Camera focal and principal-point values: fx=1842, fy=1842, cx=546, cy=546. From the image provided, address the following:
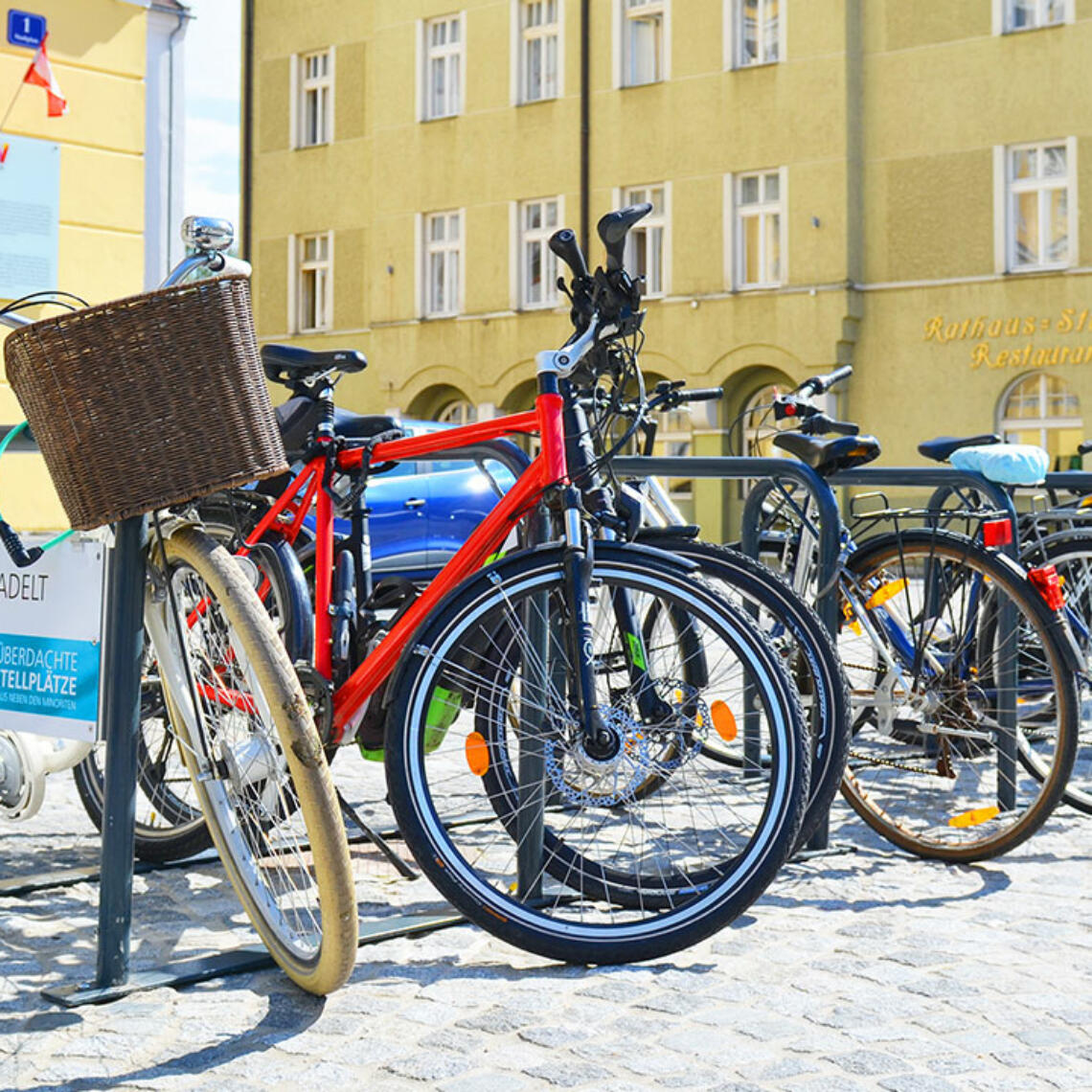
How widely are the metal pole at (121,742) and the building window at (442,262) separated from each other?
26778mm

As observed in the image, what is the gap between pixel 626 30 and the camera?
2844 centimetres

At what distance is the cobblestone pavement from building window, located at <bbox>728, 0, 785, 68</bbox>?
2394cm

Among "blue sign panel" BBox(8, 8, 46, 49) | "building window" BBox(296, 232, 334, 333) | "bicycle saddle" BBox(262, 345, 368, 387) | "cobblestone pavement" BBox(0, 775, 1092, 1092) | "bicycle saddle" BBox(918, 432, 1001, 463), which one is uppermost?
"building window" BBox(296, 232, 334, 333)

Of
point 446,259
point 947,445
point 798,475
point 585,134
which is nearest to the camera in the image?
point 798,475

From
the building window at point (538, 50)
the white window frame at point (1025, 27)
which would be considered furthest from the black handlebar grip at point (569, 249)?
the building window at point (538, 50)

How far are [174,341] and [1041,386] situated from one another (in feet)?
77.2

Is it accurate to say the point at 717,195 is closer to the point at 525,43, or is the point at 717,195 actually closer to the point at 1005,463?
the point at 525,43

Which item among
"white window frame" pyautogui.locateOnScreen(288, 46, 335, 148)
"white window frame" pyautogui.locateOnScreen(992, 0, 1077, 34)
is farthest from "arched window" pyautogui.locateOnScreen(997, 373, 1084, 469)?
"white window frame" pyautogui.locateOnScreen(288, 46, 335, 148)

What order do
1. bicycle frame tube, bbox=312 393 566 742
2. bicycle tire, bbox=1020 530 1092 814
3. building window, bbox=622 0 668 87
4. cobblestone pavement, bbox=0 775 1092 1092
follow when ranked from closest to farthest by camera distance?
cobblestone pavement, bbox=0 775 1092 1092 < bicycle frame tube, bbox=312 393 566 742 < bicycle tire, bbox=1020 530 1092 814 < building window, bbox=622 0 668 87

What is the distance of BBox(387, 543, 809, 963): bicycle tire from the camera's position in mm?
3580

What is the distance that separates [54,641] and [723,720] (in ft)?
4.58

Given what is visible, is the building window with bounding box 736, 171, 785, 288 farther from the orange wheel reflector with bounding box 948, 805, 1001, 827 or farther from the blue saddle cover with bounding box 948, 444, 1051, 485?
the orange wheel reflector with bounding box 948, 805, 1001, 827

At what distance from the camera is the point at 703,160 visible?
89.5 ft

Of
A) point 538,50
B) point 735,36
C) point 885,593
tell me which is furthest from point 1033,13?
point 885,593
